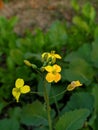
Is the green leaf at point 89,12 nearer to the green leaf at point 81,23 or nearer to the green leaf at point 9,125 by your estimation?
the green leaf at point 81,23

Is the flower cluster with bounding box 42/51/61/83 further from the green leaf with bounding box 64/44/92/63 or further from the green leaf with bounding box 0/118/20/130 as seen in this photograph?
the green leaf with bounding box 64/44/92/63

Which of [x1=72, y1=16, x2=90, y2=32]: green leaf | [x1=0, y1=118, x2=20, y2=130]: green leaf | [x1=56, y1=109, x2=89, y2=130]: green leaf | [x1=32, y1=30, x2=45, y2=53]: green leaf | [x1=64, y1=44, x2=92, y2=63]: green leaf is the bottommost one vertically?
[x1=56, y1=109, x2=89, y2=130]: green leaf

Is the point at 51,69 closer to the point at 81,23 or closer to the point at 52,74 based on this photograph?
the point at 52,74

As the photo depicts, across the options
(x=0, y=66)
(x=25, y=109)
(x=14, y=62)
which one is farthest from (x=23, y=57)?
(x=25, y=109)

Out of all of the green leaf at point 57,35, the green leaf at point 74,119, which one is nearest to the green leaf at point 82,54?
the green leaf at point 57,35

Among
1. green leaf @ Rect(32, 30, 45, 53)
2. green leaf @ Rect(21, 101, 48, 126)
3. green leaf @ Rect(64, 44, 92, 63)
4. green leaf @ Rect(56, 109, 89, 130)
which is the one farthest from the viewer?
green leaf @ Rect(32, 30, 45, 53)

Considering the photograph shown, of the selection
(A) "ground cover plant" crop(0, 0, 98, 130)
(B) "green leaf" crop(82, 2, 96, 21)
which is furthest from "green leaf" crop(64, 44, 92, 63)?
(B) "green leaf" crop(82, 2, 96, 21)

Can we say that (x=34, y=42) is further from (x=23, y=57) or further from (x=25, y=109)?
(x=25, y=109)

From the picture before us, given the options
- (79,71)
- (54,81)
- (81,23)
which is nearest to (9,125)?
(54,81)

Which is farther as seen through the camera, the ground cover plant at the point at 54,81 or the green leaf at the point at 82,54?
the green leaf at the point at 82,54
